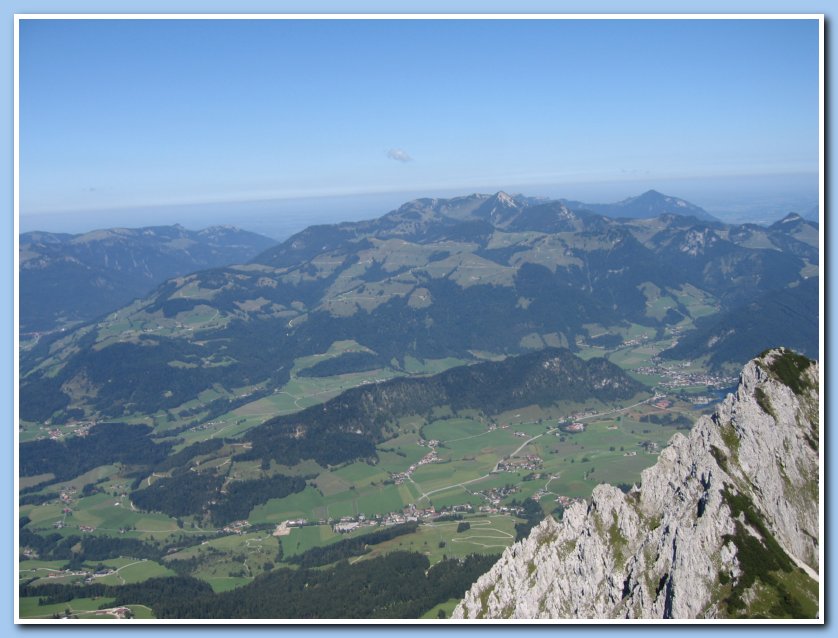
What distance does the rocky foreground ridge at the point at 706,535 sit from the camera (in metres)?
43.8

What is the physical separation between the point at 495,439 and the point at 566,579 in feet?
281

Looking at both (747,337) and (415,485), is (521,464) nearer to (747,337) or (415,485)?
(415,485)

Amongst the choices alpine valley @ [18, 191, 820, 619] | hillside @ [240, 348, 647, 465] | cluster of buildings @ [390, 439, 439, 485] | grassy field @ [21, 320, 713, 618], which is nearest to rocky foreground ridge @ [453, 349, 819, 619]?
alpine valley @ [18, 191, 820, 619]

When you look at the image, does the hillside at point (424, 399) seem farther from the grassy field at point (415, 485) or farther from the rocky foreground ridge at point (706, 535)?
the rocky foreground ridge at point (706, 535)

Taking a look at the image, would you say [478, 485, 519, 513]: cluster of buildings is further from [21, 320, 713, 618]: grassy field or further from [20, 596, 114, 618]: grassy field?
[20, 596, 114, 618]: grassy field

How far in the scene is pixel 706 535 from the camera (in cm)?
4572

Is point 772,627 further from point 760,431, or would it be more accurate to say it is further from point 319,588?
point 319,588

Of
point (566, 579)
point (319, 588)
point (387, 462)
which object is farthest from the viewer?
point (387, 462)

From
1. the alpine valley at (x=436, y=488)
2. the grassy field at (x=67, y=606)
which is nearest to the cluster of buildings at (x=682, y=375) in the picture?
the alpine valley at (x=436, y=488)

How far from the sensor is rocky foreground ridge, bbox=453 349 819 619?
43.8 metres

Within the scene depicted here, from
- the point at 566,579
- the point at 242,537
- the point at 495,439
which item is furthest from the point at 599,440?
the point at 566,579

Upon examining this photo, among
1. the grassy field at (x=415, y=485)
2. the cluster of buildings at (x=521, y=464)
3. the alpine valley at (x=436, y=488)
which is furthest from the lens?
the cluster of buildings at (x=521, y=464)

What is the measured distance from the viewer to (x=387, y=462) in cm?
12731

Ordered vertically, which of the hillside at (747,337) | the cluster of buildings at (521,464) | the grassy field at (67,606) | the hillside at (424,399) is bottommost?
the grassy field at (67,606)
